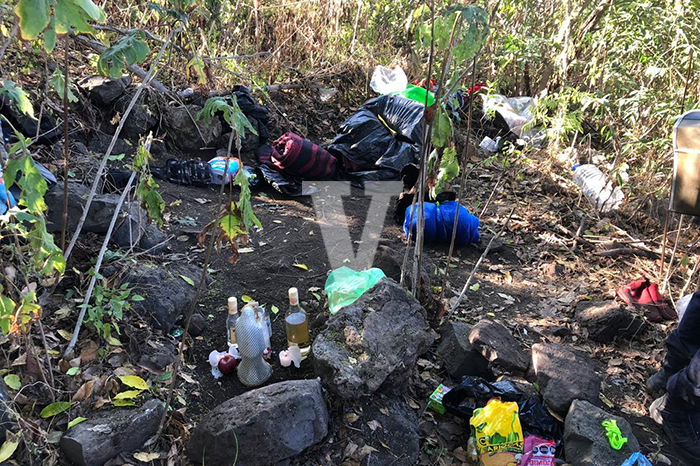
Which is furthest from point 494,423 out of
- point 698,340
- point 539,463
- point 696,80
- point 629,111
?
point 696,80

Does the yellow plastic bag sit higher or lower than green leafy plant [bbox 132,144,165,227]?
lower

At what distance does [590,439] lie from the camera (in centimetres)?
236

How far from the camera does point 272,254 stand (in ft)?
12.6

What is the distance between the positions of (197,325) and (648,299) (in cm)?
299

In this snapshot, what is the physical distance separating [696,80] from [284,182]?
3633 millimetres

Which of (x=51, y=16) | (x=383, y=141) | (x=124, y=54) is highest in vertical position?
(x=51, y=16)

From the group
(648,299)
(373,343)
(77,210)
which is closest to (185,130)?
(77,210)

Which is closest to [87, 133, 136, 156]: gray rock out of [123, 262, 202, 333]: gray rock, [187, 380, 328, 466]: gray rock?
[123, 262, 202, 333]: gray rock

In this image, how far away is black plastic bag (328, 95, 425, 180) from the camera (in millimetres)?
5535

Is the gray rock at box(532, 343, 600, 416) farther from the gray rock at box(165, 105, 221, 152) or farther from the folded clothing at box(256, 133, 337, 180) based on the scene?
the gray rock at box(165, 105, 221, 152)

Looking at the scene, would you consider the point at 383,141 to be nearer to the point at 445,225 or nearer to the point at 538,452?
the point at 445,225

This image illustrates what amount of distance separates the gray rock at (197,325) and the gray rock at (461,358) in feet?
4.39

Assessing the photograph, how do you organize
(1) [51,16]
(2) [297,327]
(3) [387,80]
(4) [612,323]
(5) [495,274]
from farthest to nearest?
(3) [387,80], (5) [495,274], (4) [612,323], (2) [297,327], (1) [51,16]

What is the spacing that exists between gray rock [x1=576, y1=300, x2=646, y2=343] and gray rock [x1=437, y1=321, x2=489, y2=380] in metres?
0.97
